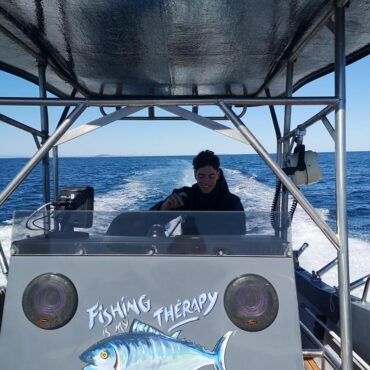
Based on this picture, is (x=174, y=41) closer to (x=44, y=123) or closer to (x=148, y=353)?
(x=44, y=123)

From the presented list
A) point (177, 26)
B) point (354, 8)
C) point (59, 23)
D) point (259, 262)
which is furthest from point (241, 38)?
point (259, 262)

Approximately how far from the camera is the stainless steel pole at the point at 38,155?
2336 mm

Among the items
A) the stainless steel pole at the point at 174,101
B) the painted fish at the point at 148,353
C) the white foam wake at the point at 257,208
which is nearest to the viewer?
the painted fish at the point at 148,353

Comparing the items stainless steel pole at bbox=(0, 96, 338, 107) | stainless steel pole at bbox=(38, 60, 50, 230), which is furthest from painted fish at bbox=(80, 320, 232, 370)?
stainless steel pole at bbox=(38, 60, 50, 230)

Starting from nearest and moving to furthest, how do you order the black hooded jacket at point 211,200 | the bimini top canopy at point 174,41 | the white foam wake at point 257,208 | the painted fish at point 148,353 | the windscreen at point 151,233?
the painted fish at point 148,353 < the windscreen at point 151,233 < the bimini top canopy at point 174,41 < the black hooded jacket at point 211,200 < the white foam wake at point 257,208

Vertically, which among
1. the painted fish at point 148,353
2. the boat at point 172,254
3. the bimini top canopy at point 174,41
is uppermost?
the bimini top canopy at point 174,41

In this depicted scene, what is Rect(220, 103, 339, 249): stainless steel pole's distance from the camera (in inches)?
91.0

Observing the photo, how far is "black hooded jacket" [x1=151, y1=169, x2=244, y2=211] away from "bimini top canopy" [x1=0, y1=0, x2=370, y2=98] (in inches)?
37.6

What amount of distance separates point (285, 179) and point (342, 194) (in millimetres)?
307

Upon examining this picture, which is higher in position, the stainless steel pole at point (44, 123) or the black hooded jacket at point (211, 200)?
the stainless steel pole at point (44, 123)

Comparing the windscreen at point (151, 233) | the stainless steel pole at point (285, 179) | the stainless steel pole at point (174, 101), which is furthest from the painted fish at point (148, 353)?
the stainless steel pole at point (174, 101)

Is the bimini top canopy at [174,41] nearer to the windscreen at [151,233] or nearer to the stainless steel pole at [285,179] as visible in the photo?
the stainless steel pole at [285,179]

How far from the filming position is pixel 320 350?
108 inches

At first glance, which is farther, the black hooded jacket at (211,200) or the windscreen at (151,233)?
the black hooded jacket at (211,200)
